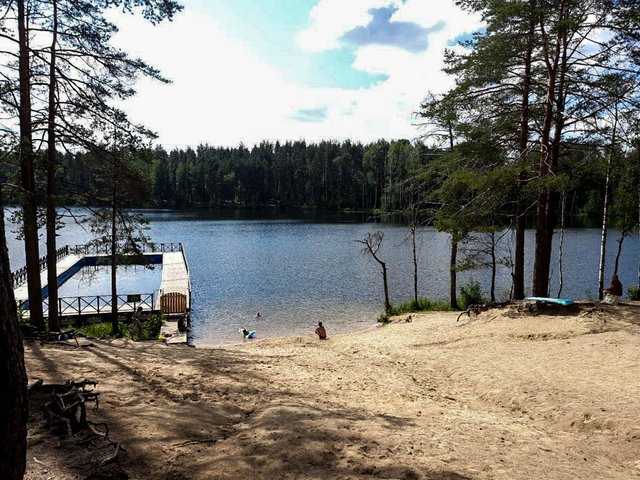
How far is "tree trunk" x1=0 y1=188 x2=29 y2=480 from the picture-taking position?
2.63 meters

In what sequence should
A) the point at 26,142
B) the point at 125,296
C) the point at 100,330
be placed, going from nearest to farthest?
the point at 26,142, the point at 100,330, the point at 125,296

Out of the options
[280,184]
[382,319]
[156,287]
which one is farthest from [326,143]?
[382,319]

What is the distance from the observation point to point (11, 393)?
268cm

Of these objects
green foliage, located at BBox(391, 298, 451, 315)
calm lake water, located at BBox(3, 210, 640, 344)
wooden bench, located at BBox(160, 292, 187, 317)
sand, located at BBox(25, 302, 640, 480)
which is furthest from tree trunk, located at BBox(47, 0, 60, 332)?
green foliage, located at BBox(391, 298, 451, 315)

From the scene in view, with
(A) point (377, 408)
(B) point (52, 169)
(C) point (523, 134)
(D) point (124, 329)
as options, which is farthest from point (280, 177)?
(A) point (377, 408)

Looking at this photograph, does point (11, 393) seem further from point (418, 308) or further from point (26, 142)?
point (418, 308)

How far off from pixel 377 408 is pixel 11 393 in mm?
5638

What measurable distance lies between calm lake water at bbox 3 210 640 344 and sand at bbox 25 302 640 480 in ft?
32.1

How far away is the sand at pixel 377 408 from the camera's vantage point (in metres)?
4.59

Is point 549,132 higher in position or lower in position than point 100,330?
higher

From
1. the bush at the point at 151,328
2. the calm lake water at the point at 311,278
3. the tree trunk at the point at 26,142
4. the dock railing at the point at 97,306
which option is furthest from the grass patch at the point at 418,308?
the tree trunk at the point at 26,142

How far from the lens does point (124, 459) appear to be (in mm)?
4320

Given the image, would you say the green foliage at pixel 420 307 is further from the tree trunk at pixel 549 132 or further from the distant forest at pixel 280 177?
the distant forest at pixel 280 177

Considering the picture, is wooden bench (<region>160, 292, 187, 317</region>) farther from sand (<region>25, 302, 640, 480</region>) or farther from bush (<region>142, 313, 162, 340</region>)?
sand (<region>25, 302, 640, 480</region>)
